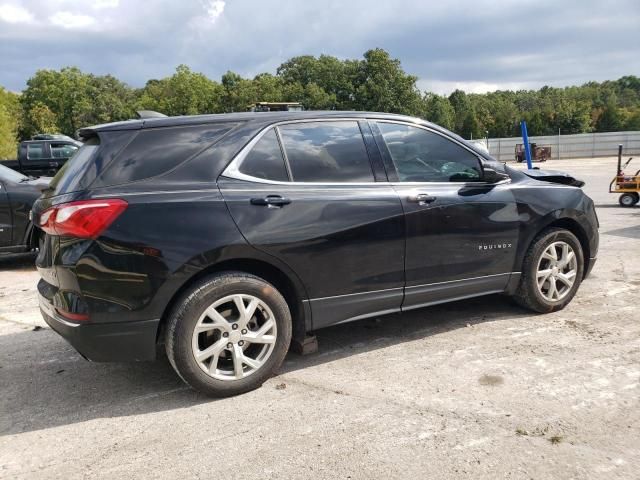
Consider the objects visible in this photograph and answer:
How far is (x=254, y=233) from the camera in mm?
3326

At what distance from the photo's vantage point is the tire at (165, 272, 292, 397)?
10.4 ft

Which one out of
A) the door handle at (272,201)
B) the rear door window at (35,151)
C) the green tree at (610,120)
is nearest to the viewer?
the door handle at (272,201)

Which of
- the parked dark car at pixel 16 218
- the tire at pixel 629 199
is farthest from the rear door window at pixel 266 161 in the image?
the tire at pixel 629 199

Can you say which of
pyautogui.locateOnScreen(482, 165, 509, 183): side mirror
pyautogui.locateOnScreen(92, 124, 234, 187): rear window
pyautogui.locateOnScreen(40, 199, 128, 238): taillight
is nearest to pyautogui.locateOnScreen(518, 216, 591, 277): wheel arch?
pyautogui.locateOnScreen(482, 165, 509, 183): side mirror

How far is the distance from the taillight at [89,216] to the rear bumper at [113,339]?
537mm

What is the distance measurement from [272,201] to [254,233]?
25 cm

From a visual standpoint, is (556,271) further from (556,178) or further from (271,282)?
(271,282)

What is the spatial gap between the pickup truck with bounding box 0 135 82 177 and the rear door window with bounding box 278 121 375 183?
1448 centimetres

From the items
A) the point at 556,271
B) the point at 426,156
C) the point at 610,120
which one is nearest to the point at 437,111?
the point at 610,120

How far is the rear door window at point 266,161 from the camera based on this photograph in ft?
11.4

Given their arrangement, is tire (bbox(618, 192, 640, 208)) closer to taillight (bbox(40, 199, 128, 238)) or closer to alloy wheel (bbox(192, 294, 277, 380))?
alloy wheel (bbox(192, 294, 277, 380))

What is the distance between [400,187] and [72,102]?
84.7 metres

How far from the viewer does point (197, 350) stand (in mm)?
3232

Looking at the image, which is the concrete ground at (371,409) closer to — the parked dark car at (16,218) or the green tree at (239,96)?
the parked dark car at (16,218)
